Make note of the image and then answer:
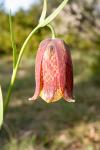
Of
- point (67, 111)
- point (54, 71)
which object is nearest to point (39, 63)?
point (54, 71)

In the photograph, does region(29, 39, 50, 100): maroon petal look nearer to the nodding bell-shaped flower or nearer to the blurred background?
the nodding bell-shaped flower

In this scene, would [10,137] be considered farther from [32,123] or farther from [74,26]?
[74,26]

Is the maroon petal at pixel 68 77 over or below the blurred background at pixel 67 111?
over

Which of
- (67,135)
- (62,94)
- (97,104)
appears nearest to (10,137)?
(67,135)

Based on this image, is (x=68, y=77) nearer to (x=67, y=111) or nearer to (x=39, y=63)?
(x=39, y=63)

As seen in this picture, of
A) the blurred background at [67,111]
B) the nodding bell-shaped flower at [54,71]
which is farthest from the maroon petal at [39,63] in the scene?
the blurred background at [67,111]

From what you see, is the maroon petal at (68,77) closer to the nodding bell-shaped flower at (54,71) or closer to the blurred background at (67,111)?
the nodding bell-shaped flower at (54,71)

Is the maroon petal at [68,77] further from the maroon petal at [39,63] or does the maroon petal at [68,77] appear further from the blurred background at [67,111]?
the blurred background at [67,111]

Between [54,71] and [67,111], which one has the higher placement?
[54,71]

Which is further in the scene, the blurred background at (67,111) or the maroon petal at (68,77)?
the blurred background at (67,111)
